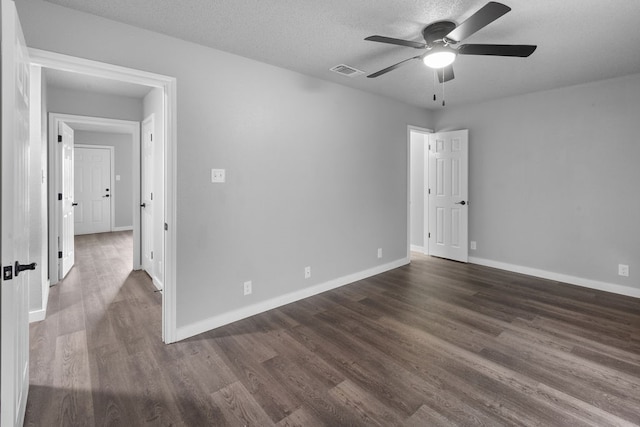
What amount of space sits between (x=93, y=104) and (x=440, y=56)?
4413 millimetres

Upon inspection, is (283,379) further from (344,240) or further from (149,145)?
(149,145)

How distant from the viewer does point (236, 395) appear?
2018mm

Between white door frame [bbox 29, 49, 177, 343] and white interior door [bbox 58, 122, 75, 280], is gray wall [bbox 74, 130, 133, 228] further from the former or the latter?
A: white door frame [bbox 29, 49, 177, 343]

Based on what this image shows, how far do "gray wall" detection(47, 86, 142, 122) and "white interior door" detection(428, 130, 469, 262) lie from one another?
471cm

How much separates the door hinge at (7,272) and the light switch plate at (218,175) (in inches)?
66.2

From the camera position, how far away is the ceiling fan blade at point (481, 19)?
1.72 metres

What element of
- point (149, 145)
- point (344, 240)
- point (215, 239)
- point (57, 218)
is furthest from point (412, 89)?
point (57, 218)

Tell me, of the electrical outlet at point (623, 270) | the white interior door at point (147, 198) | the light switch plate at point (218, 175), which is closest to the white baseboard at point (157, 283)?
the white interior door at point (147, 198)

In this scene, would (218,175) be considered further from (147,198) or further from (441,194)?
(441,194)

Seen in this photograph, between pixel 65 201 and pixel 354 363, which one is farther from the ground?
pixel 65 201

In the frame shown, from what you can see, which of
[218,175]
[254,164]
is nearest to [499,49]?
[254,164]

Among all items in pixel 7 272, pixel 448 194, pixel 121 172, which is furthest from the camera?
pixel 121 172

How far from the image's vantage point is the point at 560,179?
13.8 ft

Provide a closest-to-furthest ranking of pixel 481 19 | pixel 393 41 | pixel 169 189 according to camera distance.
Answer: pixel 481 19 < pixel 393 41 < pixel 169 189
